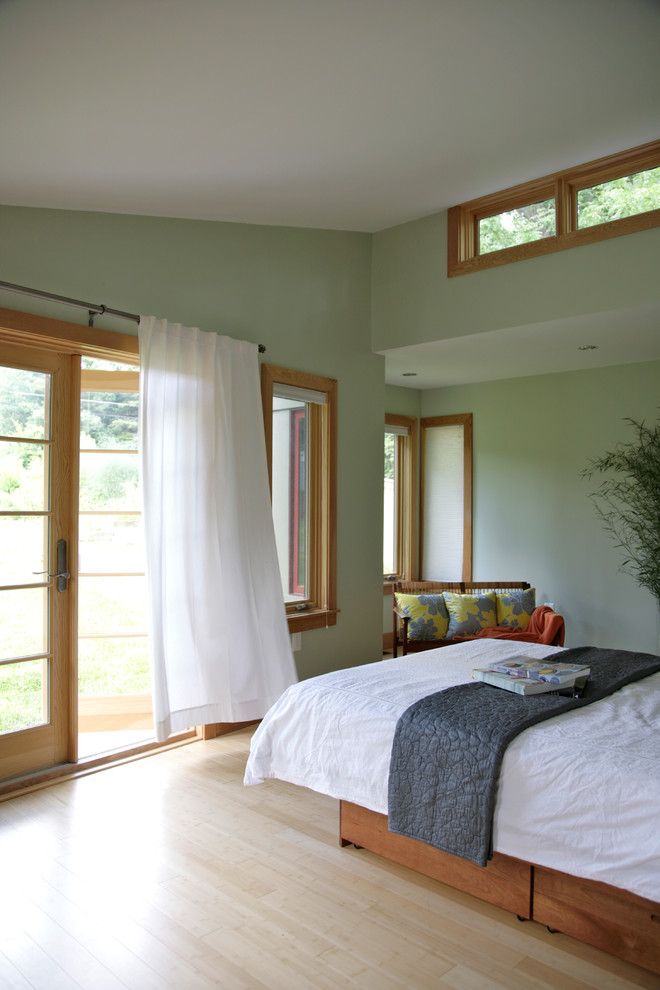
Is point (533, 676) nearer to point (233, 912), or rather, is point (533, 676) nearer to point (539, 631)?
point (233, 912)

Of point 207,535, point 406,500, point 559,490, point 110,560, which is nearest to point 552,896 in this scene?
point 207,535

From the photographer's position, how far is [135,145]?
308 centimetres

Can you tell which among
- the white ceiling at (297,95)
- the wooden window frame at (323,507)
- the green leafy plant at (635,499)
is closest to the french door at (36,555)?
the white ceiling at (297,95)

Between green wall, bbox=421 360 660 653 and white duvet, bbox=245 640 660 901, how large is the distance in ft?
8.29

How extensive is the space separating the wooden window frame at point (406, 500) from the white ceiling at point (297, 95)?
300 cm

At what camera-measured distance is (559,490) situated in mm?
5914

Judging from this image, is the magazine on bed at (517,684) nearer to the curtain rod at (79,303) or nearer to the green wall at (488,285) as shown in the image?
the green wall at (488,285)

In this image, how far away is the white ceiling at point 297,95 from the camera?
237cm

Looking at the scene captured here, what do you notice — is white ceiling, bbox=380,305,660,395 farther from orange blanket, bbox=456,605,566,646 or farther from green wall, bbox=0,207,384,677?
orange blanket, bbox=456,605,566,646

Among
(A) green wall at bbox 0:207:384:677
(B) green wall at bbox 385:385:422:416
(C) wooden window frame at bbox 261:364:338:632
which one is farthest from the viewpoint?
(B) green wall at bbox 385:385:422:416

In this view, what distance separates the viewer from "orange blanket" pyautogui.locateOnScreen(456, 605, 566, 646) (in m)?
4.82

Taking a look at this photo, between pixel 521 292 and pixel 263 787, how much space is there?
311 centimetres

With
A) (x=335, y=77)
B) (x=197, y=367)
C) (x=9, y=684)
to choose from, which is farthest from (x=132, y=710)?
(x=335, y=77)

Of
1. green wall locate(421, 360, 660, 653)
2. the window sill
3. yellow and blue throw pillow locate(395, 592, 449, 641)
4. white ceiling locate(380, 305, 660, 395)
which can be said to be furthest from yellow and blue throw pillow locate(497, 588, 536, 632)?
white ceiling locate(380, 305, 660, 395)
